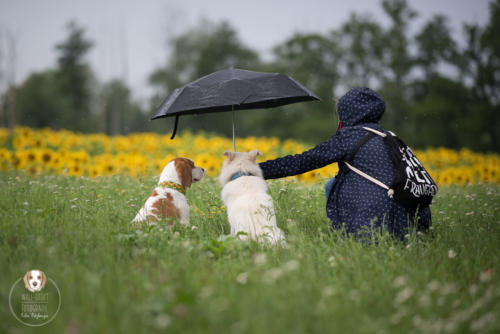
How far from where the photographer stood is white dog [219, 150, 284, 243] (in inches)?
134

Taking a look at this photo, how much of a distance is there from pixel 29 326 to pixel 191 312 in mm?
896

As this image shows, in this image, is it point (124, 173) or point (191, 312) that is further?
point (124, 173)

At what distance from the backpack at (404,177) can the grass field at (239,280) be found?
411 mm

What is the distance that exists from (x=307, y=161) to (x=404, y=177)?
103cm

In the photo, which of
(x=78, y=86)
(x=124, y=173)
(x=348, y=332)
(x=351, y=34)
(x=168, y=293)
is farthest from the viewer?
(x=78, y=86)

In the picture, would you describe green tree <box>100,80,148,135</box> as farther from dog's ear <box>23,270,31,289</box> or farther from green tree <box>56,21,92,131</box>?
dog's ear <box>23,270,31,289</box>

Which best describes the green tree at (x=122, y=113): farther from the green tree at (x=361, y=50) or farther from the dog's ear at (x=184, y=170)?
the dog's ear at (x=184, y=170)

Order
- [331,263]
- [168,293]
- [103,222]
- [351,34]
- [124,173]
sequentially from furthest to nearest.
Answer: [351,34], [124,173], [103,222], [331,263], [168,293]

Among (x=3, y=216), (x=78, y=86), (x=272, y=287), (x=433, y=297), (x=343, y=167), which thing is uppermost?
(x=78, y=86)

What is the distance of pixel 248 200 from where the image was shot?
3.57 metres

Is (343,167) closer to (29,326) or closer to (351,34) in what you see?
(29,326)

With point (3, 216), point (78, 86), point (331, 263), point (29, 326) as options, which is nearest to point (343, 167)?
point (331, 263)

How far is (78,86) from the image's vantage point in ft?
114

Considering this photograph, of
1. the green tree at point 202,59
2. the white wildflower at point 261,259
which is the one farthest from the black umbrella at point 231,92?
the green tree at point 202,59
